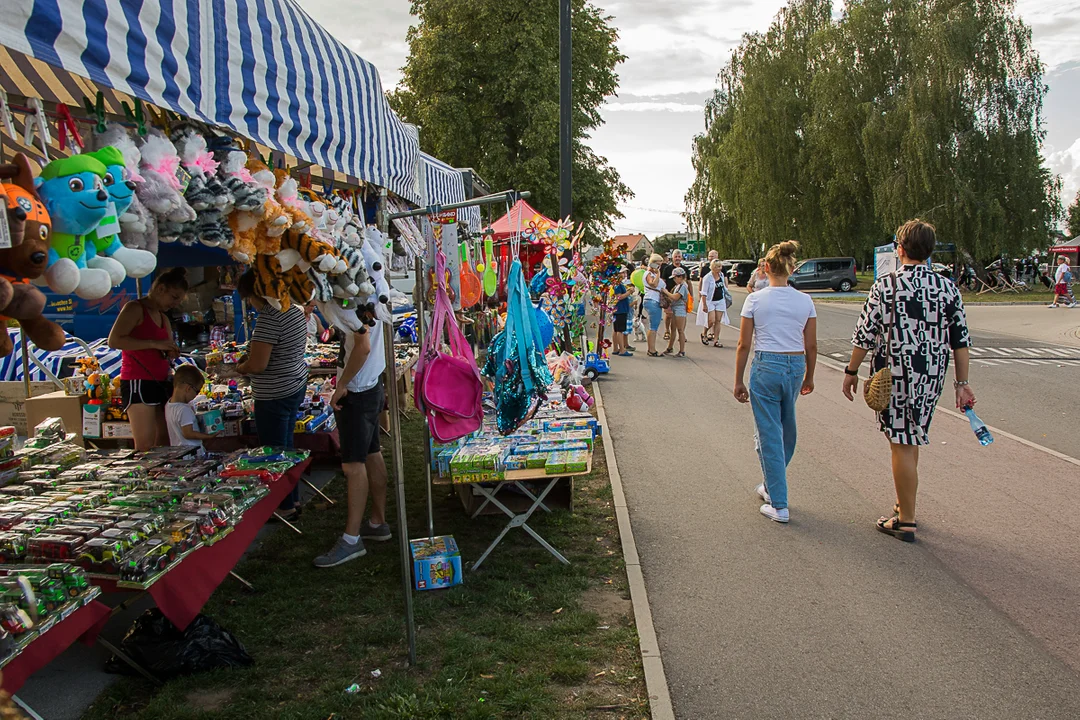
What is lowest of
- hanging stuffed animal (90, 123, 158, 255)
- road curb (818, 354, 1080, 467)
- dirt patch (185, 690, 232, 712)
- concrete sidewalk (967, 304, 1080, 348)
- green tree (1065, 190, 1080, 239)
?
dirt patch (185, 690, 232, 712)

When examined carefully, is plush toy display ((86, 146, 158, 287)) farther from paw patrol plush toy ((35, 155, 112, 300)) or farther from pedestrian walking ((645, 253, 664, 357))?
pedestrian walking ((645, 253, 664, 357))

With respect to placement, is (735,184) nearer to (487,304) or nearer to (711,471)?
(487,304)

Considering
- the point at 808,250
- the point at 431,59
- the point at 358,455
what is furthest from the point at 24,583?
the point at 808,250

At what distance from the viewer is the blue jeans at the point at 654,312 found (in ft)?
45.6

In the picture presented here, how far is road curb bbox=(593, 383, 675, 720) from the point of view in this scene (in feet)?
10.6

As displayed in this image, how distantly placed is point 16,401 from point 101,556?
4975 mm

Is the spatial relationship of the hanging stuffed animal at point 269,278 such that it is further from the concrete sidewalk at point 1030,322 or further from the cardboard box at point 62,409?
the concrete sidewalk at point 1030,322

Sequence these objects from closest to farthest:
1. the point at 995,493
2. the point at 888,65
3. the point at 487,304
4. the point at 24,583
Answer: the point at 24,583 < the point at 995,493 < the point at 487,304 < the point at 888,65

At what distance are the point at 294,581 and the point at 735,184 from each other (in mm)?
36215

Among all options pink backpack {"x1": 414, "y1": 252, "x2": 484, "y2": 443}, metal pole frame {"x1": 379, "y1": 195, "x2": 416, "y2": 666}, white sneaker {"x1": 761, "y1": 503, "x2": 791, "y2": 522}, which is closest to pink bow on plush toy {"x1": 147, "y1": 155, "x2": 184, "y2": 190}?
metal pole frame {"x1": 379, "y1": 195, "x2": 416, "y2": 666}

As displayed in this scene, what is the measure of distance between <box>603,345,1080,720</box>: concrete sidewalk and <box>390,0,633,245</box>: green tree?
21390mm

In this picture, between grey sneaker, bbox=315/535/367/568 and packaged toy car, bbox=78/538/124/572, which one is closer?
packaged toy car, bbox=78/538/124/572

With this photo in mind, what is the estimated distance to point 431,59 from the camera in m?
27.1

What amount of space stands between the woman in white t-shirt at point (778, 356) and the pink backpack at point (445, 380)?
187 cm
